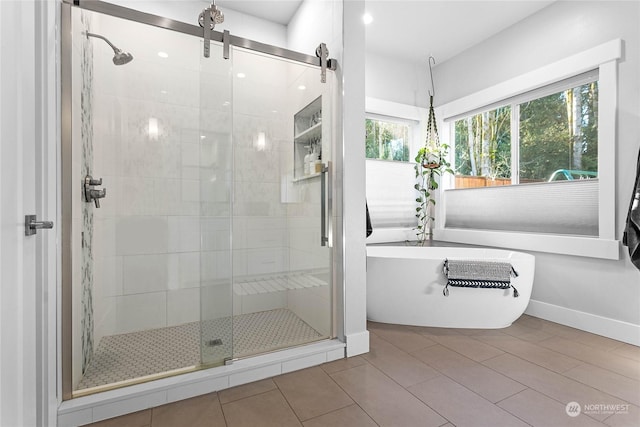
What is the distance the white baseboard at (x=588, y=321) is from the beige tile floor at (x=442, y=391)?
101 mm

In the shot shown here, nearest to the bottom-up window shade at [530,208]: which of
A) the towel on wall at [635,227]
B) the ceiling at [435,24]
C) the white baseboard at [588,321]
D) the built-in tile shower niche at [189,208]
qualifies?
the towel on wall at [635,227]

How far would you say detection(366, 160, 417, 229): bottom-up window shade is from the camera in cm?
373

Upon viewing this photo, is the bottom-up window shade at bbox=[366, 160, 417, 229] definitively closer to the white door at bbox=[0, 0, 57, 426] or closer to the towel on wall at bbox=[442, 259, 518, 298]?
the towel on wall at bbox=[442, 259, 518, 298]

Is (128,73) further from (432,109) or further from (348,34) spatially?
(432,109)

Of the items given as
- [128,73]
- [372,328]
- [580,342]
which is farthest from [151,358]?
[580,342]

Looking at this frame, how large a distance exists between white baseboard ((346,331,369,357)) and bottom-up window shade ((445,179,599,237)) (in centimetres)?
200

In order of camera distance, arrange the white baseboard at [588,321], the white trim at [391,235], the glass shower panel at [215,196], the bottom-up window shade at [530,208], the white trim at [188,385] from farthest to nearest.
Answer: the white trim at [391,235] → the bottom-up window shade at [530,208] → the white baseboard at [588,321] → the glass shower panel at [215,196] → the white trim at [188,385]

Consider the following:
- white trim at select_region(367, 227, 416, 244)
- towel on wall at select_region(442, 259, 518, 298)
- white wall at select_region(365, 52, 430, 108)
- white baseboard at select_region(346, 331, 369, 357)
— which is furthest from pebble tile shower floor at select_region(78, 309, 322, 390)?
white wall at select_region(365, 52, 430, 108)

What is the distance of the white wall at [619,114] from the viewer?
2344 mm

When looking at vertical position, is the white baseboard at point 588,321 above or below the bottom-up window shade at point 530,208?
below

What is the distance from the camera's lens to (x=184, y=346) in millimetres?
2023

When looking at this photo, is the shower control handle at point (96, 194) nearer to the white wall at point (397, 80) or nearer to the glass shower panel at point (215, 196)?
the glass shower panel at point (215, 196)

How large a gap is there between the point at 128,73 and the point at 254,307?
1.74m

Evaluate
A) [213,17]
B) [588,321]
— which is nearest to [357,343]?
[588,321]
